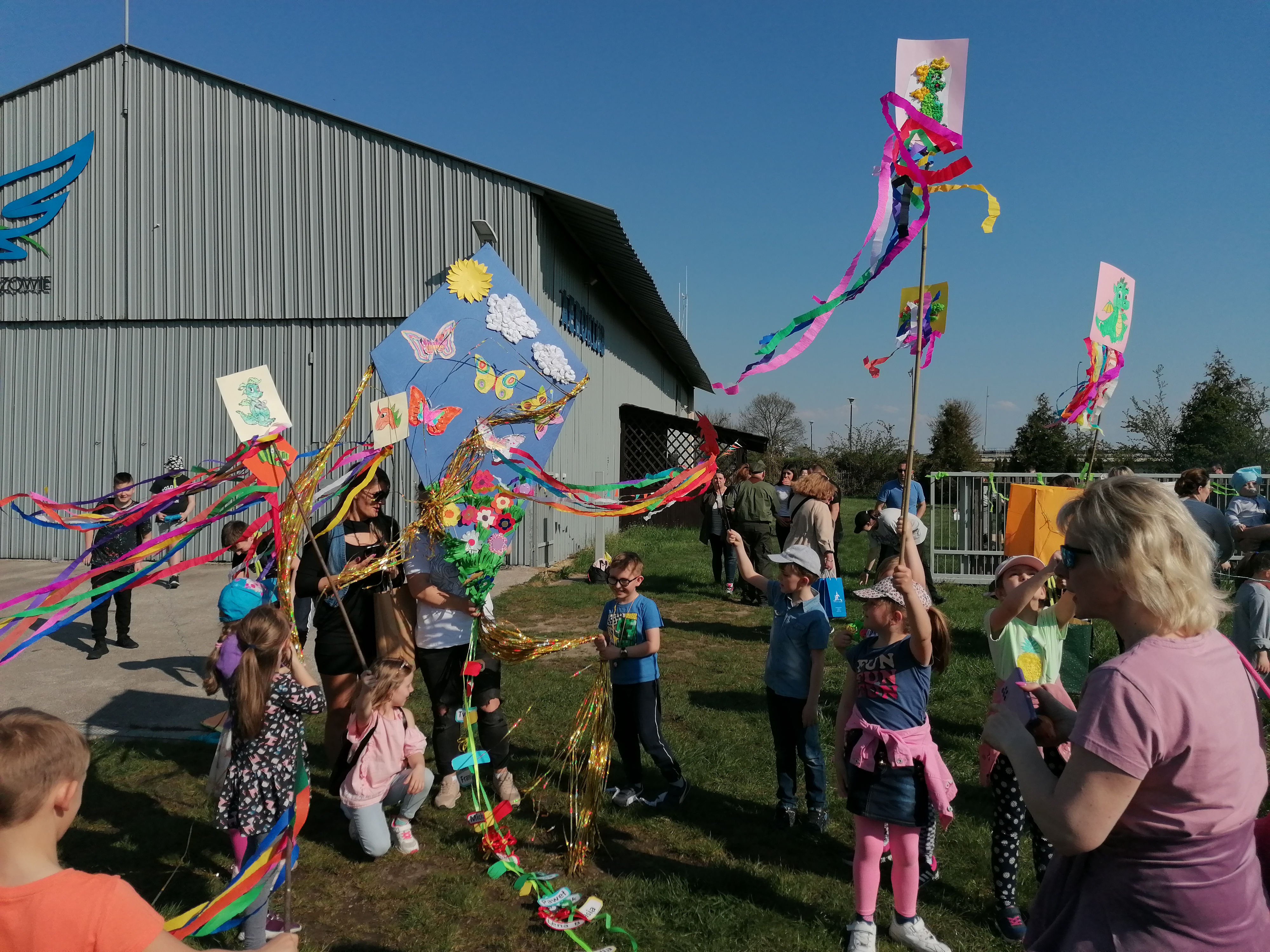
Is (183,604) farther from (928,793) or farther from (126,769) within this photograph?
(928,793)

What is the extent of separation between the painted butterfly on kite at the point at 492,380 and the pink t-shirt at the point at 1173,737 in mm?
3437

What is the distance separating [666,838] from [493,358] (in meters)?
2.65

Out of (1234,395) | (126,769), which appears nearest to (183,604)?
(126,769)

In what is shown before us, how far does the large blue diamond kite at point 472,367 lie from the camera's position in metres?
4.33

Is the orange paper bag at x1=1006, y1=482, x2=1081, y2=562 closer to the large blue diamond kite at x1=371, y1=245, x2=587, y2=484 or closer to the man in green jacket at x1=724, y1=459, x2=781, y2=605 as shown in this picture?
the man in green jacket at x1=724, y1=459, x2=781, y2=605

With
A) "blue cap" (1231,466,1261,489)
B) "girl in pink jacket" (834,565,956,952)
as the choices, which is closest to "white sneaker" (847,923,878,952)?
"girl in pink jacket" (834,565,956,952)

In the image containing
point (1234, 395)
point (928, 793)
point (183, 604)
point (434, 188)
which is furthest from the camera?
point (1234, 395)

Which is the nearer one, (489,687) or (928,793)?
(928,793)

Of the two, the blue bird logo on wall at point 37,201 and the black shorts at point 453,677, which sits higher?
the blue bird logo on wall at point 37,201

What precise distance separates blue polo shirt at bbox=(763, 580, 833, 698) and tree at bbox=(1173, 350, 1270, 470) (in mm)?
19298

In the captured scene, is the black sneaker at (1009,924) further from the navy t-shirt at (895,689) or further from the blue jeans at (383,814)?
the blue jeans at (383,814)

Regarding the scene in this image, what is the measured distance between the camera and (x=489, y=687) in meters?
4.29

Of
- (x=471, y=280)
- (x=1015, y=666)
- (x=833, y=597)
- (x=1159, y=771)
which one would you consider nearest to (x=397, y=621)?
(x=471, y=280)

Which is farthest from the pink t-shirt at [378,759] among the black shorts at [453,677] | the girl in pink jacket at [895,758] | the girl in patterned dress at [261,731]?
the girl in pink jacket at [895,758]
